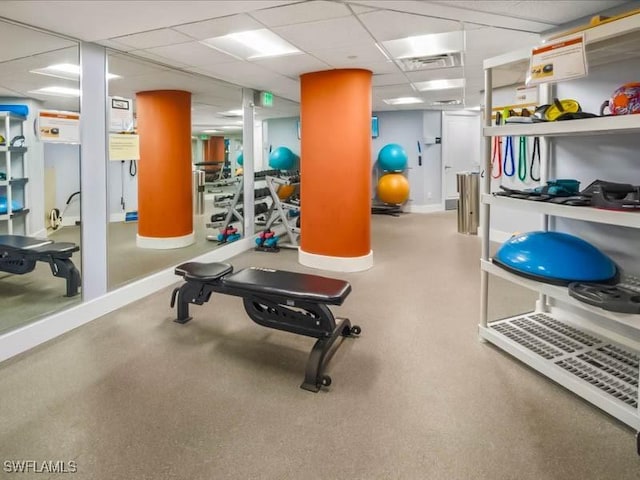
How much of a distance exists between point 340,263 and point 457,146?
627 centimetres

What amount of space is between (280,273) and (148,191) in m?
3.70

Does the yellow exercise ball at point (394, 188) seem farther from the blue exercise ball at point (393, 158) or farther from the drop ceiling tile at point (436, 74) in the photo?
the drop ceiling tile at point (436, 74)

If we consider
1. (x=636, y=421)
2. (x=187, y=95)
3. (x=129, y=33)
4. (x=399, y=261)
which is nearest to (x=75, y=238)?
(x=129, y=33)

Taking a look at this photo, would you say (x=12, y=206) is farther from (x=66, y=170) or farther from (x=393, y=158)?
(x=393, y=158)

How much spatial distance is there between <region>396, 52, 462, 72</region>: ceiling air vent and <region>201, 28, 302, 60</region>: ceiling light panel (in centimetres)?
129

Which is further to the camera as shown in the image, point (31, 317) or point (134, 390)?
point (31, 317)

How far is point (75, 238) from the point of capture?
→ 3479 mm

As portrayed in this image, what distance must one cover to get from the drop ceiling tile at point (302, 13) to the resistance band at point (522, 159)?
329cm

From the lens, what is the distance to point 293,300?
246 centimetres

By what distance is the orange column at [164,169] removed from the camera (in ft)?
18.5

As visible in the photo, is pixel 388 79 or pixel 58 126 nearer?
pixel 58 126

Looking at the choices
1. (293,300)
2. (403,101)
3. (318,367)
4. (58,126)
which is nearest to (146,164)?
(58,126)

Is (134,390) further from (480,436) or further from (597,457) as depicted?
(597,457)

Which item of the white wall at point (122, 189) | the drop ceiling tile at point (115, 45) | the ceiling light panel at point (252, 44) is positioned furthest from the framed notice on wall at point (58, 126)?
the ceiling light panel at point (252, 44)
